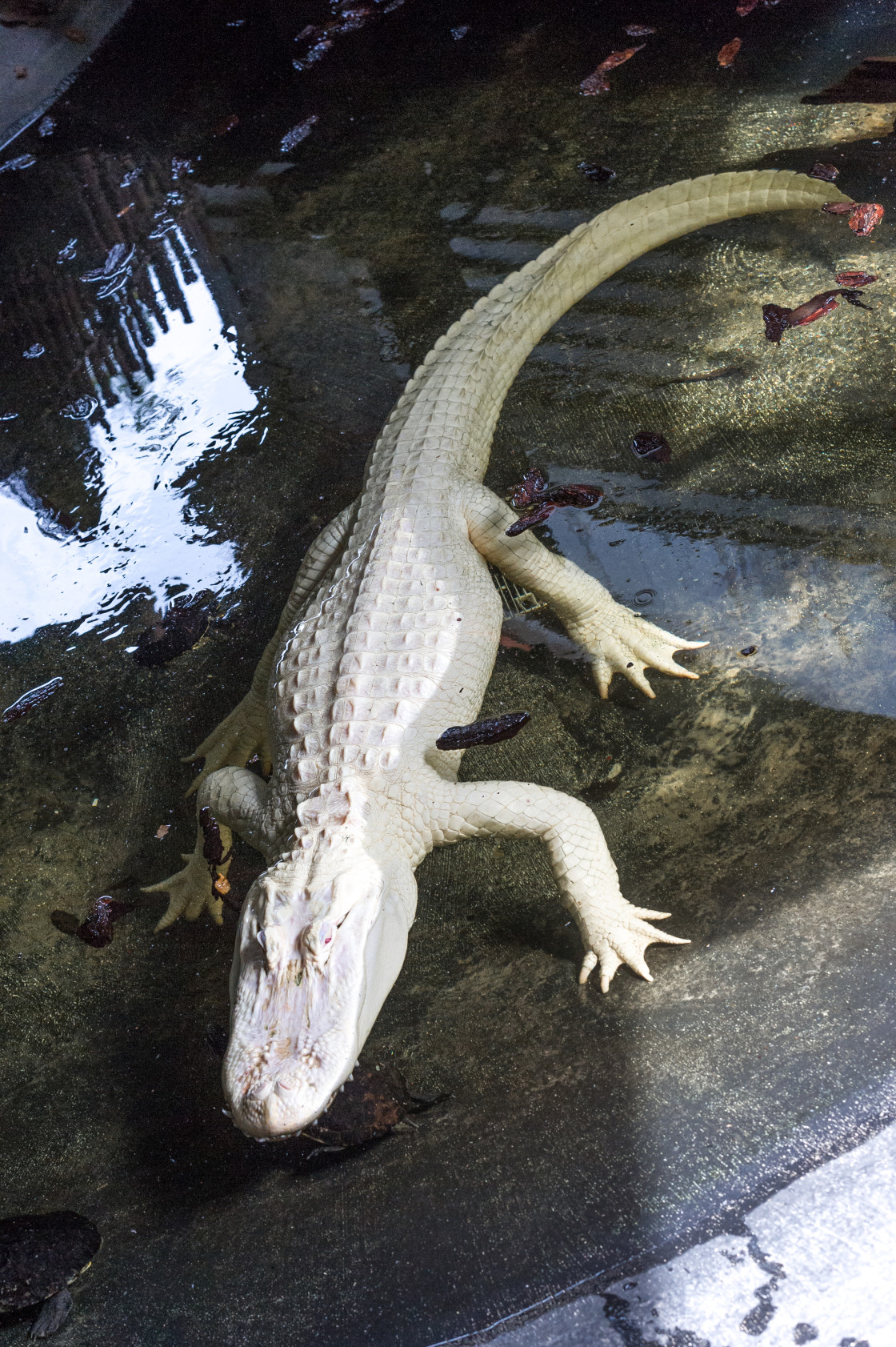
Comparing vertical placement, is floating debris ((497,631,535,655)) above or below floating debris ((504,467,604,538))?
below

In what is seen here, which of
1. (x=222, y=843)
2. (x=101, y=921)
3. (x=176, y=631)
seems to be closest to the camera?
(x=101, y=921)

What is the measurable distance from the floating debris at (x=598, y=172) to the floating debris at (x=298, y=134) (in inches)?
75.3

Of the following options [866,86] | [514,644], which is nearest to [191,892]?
[514,644]

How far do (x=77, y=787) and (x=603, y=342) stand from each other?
9.47 ft

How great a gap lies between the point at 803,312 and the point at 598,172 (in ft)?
5.20

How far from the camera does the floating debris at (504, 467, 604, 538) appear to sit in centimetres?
327

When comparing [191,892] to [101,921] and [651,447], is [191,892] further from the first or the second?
[651,447]

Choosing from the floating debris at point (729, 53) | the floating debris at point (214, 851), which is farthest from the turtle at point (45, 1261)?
the floating debris at point (729, 53)

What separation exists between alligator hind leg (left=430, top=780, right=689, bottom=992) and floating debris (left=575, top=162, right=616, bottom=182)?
11.4 ft

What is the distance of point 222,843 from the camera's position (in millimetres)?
2871

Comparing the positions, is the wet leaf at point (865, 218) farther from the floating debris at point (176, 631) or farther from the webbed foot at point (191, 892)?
the webbed foot at point (191, 892)

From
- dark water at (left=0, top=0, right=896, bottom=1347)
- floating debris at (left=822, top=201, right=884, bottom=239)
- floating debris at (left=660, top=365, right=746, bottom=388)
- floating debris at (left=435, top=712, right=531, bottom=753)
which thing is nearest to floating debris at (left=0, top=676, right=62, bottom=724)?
dark water at (left=0, top=0, right=896, bottom=1347)

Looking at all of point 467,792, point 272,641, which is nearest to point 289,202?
point 272,641

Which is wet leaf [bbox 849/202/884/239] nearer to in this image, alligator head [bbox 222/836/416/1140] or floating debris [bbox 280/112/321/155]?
floating debris [bbox 280/112/321/155]
